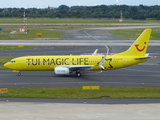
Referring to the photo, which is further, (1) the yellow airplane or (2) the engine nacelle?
(1) the yellow airplane

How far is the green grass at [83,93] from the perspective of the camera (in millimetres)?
36531

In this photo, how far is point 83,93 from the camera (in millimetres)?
37906

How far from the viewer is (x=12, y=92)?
38.1 m

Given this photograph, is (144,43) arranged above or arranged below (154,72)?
above

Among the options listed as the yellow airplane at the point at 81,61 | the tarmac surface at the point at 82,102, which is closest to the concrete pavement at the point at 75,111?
the tarmac surface at the point at 82,102

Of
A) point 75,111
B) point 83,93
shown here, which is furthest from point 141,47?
point 75,111

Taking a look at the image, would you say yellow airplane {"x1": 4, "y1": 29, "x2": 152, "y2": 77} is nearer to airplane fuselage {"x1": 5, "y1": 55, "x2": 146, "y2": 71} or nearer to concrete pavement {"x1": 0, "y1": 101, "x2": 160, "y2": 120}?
airplane fuselage {"x1": 5, "y1": 55, "x2": 146, "y2": 71}

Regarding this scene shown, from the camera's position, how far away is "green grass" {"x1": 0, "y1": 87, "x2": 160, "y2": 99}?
1438 inches

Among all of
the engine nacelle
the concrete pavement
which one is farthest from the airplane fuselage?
the concrete pavement

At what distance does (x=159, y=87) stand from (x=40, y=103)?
1758 centimetres

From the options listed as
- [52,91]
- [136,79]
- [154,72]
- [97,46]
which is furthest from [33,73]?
[97,46]

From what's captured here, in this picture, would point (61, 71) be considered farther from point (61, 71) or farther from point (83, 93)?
point (83, 93)

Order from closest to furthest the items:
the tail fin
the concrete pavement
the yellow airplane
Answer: the concrete pavement, the yellow airplane, the tail fin

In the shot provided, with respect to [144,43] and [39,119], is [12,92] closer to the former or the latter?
[39,119]
